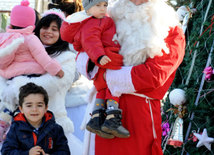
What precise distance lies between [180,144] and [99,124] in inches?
48.7

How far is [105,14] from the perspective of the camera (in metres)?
2.09

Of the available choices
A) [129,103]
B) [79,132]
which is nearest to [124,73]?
[129,103]

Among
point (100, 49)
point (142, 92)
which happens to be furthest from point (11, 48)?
point (142, 92)

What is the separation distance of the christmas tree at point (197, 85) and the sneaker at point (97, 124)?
3.50ft

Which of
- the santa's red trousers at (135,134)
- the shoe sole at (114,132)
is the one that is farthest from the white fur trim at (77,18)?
the shoe sole at (114,132)

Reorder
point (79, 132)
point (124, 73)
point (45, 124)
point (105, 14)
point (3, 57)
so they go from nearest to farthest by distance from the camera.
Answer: point (124, 73) < point (105, 14) < point (45, 124) < point (3, 57) < point (79, 132)

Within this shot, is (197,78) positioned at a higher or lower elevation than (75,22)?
lower

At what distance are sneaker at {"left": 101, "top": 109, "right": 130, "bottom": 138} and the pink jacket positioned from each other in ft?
3.72

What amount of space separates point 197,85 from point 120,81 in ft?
4.12

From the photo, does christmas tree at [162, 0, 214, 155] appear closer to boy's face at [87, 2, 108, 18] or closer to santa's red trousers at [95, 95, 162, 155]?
santa's red trousers at [95, 95, 162, 155]

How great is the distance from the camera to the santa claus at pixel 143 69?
5.93 feet

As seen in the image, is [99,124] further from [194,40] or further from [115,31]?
[194,40]

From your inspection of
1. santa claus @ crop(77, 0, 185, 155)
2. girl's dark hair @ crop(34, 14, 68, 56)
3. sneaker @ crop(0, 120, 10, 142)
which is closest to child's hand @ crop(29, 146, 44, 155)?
santa claus @ crop(77, 0, 185, 155)

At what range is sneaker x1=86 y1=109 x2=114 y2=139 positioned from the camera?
1821 mm
